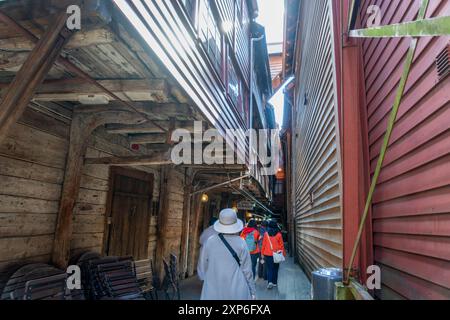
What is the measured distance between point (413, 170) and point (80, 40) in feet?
9.48

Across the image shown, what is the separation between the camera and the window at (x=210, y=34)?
4.92 metres

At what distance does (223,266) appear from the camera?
3471 mm

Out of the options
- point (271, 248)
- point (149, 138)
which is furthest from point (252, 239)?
point (149, 138)

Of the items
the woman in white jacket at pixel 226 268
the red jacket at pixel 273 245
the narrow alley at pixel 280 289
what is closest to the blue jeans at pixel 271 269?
the red jacket at pixel 273 245

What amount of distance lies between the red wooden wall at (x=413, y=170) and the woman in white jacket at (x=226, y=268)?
4.61 ft

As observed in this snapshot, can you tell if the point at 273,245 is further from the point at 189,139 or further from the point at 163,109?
the point at 163,109

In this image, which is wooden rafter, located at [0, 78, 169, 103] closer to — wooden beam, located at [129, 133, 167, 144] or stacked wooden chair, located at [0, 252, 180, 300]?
stacked wooden chair, located at [0, 252, 180, 300]

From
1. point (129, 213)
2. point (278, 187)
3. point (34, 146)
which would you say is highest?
point (278, 187)

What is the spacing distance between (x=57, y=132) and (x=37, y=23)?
7.24ft

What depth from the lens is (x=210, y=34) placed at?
554cm

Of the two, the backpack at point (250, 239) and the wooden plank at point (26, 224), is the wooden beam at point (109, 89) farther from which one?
the backpack at point (250, 239)

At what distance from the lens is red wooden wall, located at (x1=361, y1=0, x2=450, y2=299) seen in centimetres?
224

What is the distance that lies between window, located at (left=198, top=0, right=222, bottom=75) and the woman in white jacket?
2892 millimetres

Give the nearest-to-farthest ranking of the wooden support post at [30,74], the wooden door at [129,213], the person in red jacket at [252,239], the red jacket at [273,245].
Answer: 1. the wooden support post at [30,74]
2. the wooden door at [129,213]
3. the red jacket at [273,245]
4. the person in red jacket at [252,239]
